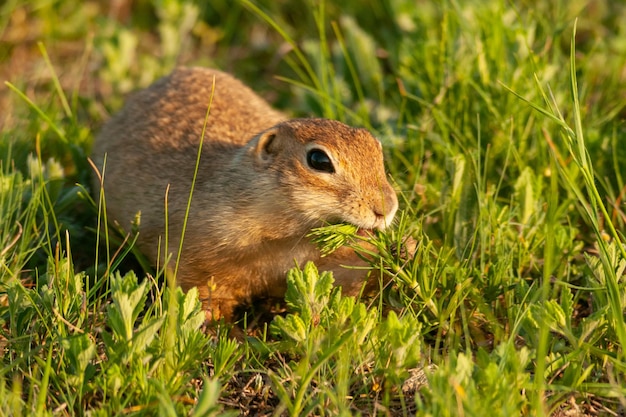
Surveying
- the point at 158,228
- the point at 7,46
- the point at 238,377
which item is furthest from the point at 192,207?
the point at 7,46

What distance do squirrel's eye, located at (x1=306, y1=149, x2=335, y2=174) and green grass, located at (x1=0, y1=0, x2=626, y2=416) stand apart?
1.35ft

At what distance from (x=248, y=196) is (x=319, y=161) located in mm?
448

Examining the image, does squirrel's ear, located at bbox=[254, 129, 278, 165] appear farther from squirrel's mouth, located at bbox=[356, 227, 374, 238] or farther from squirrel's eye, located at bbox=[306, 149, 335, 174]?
squirrel's mouth, located at bbox=[356, 227, 374, 238]

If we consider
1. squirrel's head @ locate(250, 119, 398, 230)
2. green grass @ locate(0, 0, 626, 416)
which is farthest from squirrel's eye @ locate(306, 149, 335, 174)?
green grass @ locate(0, 0, 626, 416)

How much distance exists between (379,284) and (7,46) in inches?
189

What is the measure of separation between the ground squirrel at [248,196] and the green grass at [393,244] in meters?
0.19

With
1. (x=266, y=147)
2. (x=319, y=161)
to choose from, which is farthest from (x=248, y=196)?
(x=319, y=161)

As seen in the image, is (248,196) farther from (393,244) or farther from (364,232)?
(393,244)

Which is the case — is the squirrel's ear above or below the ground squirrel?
above

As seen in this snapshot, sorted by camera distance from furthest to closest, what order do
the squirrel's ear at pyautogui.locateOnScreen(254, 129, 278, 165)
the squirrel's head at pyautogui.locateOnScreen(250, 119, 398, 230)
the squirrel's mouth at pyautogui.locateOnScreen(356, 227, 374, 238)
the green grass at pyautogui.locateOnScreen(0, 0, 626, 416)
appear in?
the squirrel's ear at pyautogui.locateOnScreen(254, 129, 278, 165), the squirrel's mouth at pyautogui.locateOnScreen(356, 227, 374, 238), the squirrel's head at pyautogui.locateOnScreen(250, 119, 398, 230), the green grass at pyautogui.locateOnScreen(0, 0, 626, 416)

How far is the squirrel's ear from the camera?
457 cm

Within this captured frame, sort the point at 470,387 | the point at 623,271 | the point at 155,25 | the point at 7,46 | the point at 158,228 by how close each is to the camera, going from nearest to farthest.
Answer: the point at 470,387 < the point at 623,271 < the point at 158,228 < the point at 7,46 < the point at 155,25

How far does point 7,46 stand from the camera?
7613 millimetres

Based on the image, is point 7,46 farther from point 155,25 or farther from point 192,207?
point 192,207
